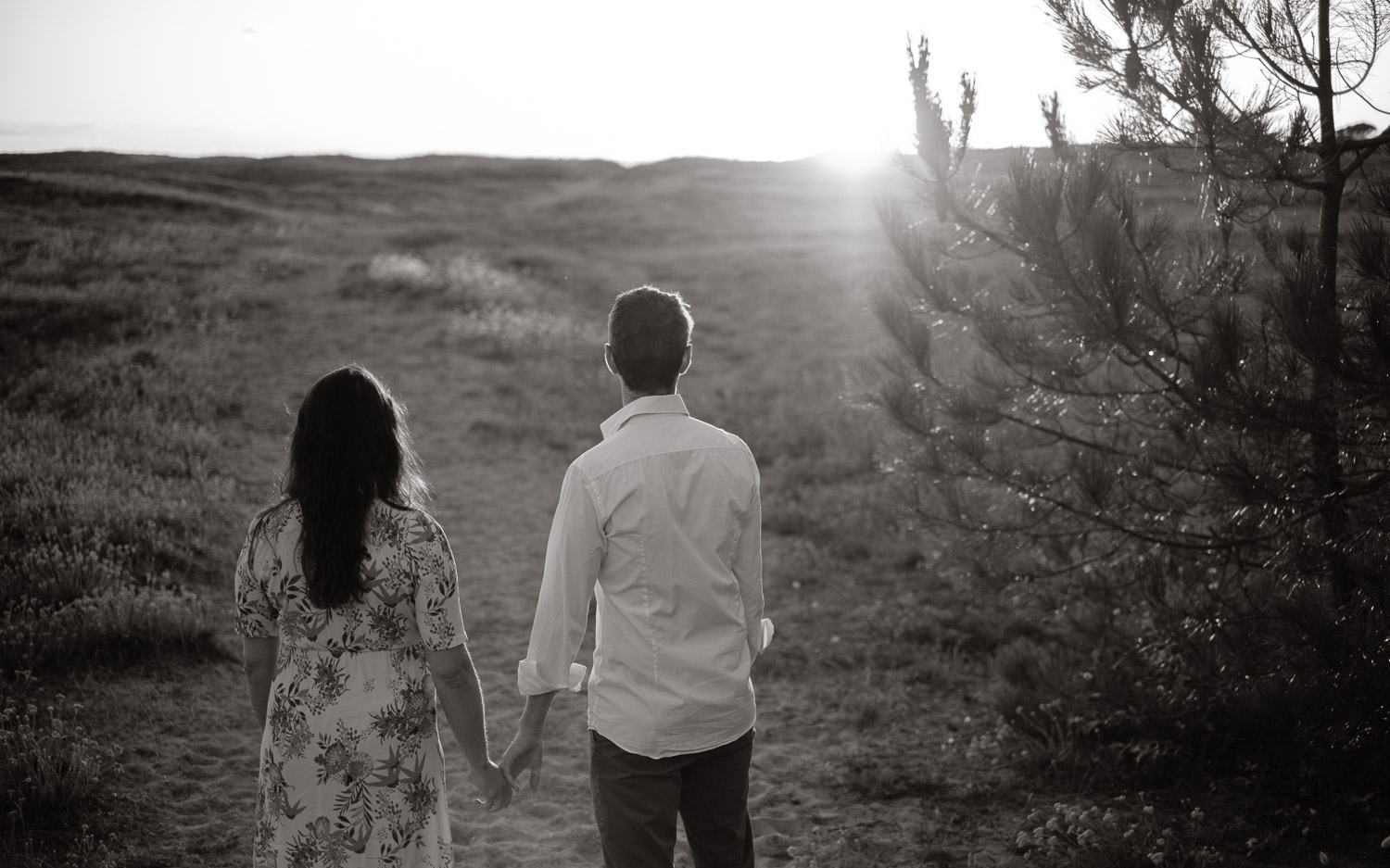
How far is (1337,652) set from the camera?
3504 millimetres

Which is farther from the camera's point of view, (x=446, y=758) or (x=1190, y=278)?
(x=446, y=758)

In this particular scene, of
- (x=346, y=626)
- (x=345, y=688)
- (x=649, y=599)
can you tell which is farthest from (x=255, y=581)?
(x=649, y=599)

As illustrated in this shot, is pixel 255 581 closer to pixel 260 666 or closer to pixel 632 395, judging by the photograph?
pixel 260 666

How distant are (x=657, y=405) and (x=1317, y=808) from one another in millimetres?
3752

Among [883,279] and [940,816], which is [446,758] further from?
[883,279]

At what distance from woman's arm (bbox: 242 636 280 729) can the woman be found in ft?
0.22

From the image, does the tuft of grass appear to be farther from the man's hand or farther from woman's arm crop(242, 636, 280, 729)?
the man's hand

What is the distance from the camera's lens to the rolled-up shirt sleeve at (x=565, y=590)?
8.10 feet

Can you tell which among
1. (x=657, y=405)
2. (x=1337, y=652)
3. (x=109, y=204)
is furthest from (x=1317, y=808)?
(x=109, y=204)

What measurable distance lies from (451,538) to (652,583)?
22.3ft

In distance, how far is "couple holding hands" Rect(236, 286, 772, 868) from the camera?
2484mm

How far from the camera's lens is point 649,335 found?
2512 millimetres

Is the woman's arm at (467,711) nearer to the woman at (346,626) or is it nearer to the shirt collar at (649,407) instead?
the woman at (346,626)

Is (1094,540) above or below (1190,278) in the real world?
below
